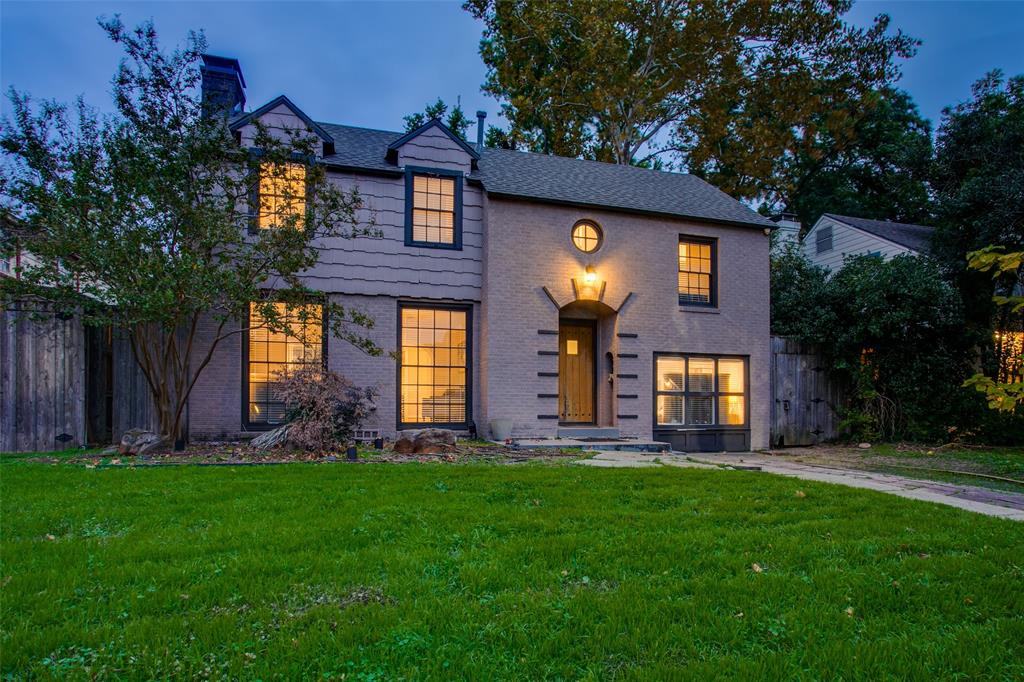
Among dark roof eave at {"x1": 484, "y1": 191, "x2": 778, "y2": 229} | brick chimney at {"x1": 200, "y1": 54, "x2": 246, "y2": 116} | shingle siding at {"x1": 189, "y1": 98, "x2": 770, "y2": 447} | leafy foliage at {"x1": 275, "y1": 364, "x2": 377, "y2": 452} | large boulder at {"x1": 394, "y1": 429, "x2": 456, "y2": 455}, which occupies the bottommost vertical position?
large boulder at {"x1": 394, "y1": 429, "x2": 456, "y2": 455}

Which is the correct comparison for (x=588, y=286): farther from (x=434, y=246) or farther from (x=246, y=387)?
(x=246, y=387)

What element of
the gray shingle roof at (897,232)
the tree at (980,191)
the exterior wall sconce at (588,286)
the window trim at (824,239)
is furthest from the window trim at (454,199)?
the window trim at (824,239)

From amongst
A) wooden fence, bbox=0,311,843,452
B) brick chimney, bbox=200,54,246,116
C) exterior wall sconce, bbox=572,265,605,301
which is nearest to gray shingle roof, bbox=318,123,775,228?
exterior wall sconce, bbox=572,265,605,301

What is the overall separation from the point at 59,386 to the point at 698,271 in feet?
39.7

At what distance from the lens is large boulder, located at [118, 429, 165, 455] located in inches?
328

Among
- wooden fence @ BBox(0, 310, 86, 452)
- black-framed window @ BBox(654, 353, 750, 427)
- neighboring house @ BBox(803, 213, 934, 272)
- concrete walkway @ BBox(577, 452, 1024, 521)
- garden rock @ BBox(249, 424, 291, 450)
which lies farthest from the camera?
neighboring house @ BBox(803, 213, 934, 272)

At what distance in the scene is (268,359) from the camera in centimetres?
1057

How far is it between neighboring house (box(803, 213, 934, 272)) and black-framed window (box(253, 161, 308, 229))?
16.1 meters

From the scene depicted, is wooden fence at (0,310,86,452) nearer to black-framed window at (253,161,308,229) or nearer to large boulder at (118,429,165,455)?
large boulder at (118,429,165,455)

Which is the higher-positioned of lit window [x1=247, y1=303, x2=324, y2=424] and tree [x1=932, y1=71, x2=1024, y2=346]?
tree [x1=932, y1=71, x2=1024, y2=346]

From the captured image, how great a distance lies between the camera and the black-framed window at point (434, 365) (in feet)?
37.2

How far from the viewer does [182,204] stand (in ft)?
27.7

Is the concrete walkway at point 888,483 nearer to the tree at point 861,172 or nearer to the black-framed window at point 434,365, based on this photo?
the black-framed window at point 434,365

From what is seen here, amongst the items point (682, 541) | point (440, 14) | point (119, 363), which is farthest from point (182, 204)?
point (440, 14)
